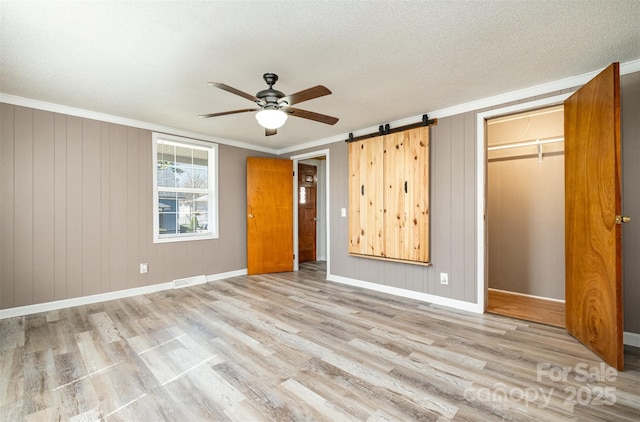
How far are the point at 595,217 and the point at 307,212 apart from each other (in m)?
4.91

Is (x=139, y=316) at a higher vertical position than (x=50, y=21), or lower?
lower

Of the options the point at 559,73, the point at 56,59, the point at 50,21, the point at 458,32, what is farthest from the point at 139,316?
the point at 559,73

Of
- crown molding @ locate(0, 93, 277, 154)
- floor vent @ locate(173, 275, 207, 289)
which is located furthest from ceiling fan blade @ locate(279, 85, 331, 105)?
floor vent @ locate(173, 275, 207, 289)

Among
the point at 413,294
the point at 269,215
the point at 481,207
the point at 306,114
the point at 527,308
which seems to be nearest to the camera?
the point at 306,114

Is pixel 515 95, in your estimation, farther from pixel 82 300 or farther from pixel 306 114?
pixel 82 300

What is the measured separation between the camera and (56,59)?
230 centimetres

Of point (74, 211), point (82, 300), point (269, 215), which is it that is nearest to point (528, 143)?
point (269, 215)

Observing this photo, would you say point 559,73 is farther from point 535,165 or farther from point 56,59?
point 56,59

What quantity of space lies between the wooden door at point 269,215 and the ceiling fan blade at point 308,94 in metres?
2.95

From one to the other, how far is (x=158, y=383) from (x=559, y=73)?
4.14 meters

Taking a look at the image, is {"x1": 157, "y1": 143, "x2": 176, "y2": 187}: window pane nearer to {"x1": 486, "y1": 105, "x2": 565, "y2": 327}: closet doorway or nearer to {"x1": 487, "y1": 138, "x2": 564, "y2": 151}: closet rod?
{"x1": 486, "y1": 105, "x2": 565, "y2": 327}: closet doorway

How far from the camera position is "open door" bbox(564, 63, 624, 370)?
79.9 inches

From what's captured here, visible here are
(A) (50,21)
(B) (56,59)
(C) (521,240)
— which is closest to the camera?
(A) (50,21)

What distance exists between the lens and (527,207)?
3.82 meters
